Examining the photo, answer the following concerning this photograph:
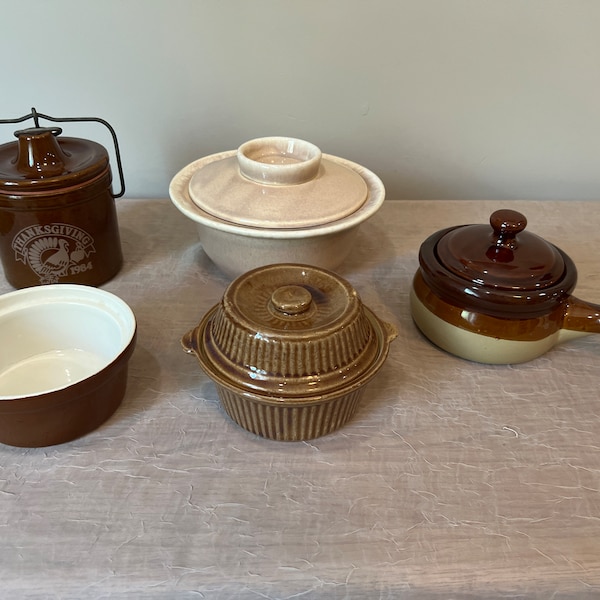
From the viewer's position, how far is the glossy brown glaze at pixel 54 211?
0.73 m

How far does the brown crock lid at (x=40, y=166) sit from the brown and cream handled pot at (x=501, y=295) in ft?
1.50

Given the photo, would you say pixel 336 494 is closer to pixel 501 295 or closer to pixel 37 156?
pixel 501 295

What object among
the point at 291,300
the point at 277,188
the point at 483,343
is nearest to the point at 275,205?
the point at 277,188

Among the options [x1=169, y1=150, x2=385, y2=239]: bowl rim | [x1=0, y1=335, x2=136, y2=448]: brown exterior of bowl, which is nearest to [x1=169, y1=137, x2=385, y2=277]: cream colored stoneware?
[x1=169, y1=150, x2=385, y2=239]: bowl rim

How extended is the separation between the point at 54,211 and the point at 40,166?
0.06m

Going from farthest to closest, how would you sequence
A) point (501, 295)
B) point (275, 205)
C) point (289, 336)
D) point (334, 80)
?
point (334, 80) → point (275, 205) → point (501, 295) → point (289, 336)

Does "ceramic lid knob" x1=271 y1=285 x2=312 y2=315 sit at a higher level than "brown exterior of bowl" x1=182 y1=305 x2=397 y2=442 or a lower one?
higher

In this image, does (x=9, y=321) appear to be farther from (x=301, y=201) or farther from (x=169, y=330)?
(x=301, y=201)

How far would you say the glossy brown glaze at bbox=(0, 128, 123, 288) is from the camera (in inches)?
28.6

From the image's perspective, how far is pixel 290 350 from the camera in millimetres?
555

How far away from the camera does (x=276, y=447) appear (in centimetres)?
61

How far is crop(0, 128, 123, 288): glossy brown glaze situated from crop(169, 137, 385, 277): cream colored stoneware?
4.3 inches

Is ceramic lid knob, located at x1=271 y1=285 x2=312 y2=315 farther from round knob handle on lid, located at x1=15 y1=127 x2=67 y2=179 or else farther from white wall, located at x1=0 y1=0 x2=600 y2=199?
white wall, located at x1=0 y1=0 x2=600 y2=199

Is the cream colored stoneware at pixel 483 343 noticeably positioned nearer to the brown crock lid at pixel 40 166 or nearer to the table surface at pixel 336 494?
the table surface at pixel 336 494
